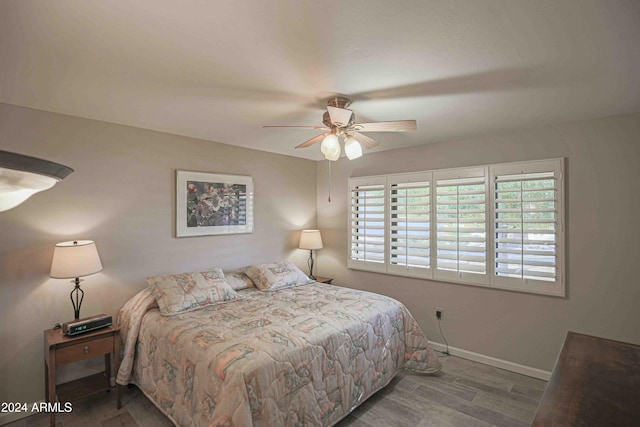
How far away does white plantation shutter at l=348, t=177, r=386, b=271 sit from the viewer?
4.25 m

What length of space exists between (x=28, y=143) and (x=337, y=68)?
258 cm

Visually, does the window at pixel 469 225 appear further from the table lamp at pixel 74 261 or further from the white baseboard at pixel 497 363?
the table lamp at pixel 74 261

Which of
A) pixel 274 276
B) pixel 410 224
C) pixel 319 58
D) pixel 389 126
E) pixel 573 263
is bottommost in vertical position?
pixel 274 276

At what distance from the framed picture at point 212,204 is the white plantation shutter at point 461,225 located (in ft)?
7.70

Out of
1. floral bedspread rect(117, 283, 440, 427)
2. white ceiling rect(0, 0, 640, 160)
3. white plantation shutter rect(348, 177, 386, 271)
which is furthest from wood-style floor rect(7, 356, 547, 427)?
white ceiling rect(0, 0, 640, 160)

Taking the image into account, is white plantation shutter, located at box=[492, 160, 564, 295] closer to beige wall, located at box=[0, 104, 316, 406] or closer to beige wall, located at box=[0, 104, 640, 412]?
beige wall, located at box=[0, 104, 640, 412]

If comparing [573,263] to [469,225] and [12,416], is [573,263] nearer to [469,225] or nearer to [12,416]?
[469,225]

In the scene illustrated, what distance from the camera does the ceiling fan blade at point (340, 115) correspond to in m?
2.15

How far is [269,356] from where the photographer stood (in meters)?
2.00

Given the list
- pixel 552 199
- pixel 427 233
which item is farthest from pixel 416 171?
pixel 552 199

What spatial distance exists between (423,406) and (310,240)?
7.98ft

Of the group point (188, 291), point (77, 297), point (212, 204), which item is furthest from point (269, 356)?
point (212, 204)

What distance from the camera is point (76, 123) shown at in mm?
2826

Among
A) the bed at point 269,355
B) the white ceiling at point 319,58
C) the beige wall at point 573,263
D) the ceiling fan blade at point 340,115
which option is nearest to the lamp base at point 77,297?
the bed at point 269,355
